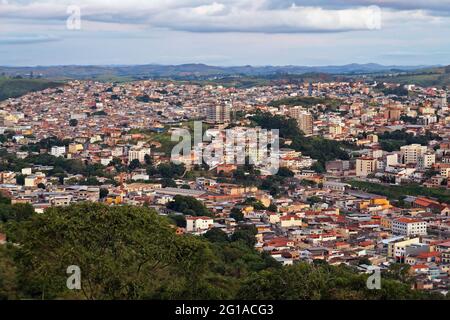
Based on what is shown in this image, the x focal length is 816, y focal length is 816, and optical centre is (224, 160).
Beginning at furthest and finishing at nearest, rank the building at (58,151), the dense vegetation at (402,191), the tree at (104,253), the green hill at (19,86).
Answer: the green hill at (19,86)
the building at (58,151)
the dense vegetation at (402,191)
the tree at (104,253)

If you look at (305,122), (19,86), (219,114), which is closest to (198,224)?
(305,122)

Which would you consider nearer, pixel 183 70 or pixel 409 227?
pixel 409 227

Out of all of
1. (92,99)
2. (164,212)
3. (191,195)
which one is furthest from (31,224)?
(92,99)

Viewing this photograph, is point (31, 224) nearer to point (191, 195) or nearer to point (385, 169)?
point (191, 195)

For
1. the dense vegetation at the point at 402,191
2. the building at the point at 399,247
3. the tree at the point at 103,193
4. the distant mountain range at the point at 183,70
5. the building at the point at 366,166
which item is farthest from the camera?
the distant mountain range at the point at 183,70

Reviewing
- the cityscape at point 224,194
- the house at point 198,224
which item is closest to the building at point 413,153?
the cityscape at point 224,194

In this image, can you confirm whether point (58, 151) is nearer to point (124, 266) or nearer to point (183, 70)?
point (124, 266)

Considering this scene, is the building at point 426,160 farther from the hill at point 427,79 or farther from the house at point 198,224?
the hill at point 427,79
